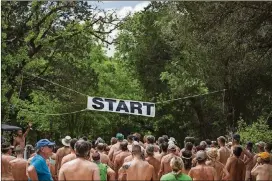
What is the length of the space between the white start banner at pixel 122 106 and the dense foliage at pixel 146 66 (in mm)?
2459

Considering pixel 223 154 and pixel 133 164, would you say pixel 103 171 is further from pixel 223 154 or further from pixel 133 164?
pixel 223 154

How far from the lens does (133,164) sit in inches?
367

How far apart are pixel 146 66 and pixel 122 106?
2113 centimetres

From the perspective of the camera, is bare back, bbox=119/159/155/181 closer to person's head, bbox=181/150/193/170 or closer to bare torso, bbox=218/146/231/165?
person's head, bbox=181/150/193/170

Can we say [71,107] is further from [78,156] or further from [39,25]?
[78,156]

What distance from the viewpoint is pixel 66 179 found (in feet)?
25.3

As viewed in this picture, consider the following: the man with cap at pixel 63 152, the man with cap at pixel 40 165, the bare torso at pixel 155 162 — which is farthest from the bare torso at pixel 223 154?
the man with cap at pixel 40 165

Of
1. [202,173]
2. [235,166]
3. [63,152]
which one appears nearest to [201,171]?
[202,173]

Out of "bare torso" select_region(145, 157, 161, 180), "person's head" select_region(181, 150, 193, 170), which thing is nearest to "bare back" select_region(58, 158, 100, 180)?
"person's head" select_region(181, 150, 193, 170)

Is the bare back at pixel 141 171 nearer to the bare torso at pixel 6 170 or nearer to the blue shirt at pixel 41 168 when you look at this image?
the blue shirt at pixel 41 168

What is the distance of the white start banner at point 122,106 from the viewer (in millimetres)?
16922

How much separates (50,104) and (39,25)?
40.4 feet

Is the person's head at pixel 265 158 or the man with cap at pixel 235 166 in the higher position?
the person's head at pixel 265 158

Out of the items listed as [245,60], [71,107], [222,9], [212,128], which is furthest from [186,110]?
[222,9]
